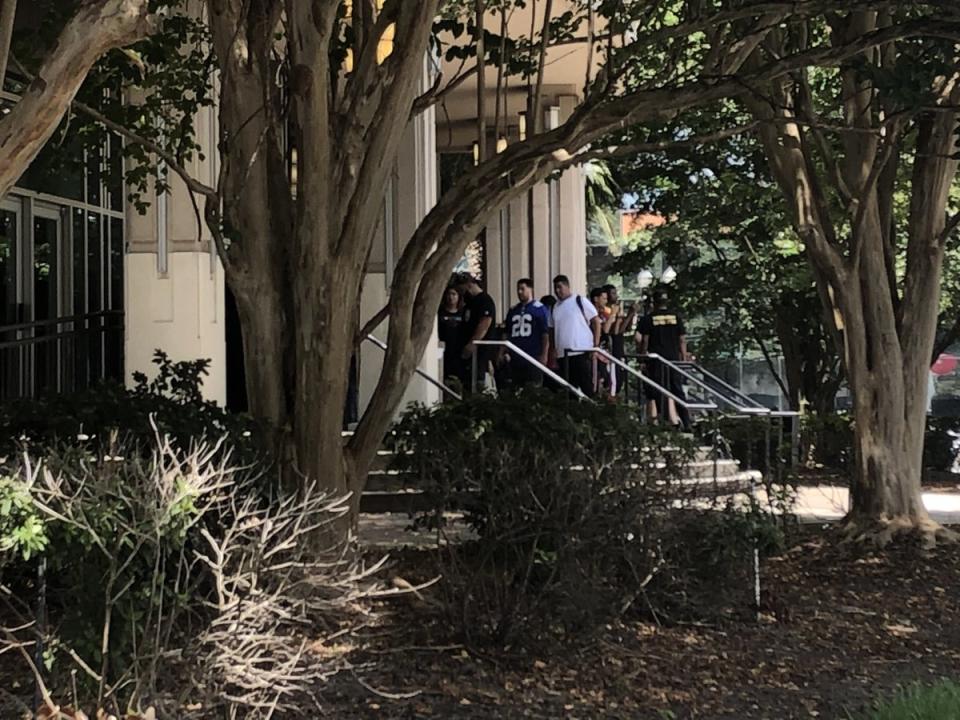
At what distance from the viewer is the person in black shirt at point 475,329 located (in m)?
11.8

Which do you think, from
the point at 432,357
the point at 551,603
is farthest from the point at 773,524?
the point at 432,357

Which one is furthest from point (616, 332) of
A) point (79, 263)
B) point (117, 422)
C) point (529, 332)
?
point (117, 422)

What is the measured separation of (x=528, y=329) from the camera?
12.0 m

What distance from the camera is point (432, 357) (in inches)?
549

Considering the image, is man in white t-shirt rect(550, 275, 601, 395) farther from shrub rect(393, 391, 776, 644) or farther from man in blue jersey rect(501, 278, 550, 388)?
shrub rect(393, 391, 776, 644)

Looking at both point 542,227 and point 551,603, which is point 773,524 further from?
point 542,227

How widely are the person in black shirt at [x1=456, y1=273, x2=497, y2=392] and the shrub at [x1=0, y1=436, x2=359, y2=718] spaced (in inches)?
281

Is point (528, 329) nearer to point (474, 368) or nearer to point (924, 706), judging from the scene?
point (474, 368)

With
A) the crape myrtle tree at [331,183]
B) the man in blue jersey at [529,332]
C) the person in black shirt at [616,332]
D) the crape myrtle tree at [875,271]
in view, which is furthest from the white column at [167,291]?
the person in black shirt at [616,332]

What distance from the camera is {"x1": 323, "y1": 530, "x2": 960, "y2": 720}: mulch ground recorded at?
515 centimetres

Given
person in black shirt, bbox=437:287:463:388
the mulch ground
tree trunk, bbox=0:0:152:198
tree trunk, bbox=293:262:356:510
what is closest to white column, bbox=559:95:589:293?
person in black shirt, bbox=437:287:463:388

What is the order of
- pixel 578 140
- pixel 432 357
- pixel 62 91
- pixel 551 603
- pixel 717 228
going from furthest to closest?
pixel 717 228
pixel 432 357
pixel 578 140
pixel 551 603
pixel 62 91

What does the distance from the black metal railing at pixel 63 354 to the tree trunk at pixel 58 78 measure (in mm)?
6882

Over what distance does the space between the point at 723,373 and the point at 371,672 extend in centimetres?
2433
